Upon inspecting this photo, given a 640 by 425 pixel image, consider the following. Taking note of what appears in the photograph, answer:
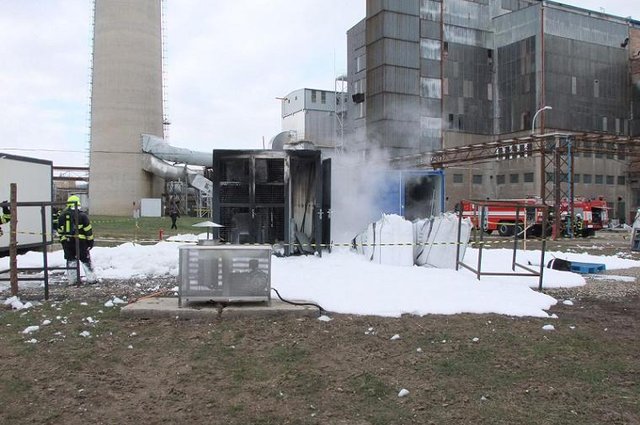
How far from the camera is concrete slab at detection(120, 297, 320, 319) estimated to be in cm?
642

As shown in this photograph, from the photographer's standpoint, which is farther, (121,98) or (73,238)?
(121,98)

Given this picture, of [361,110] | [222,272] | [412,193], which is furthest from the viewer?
[361,110]

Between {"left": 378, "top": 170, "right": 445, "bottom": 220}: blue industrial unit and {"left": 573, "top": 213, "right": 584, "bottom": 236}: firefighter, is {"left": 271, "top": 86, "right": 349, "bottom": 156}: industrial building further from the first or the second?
{"left": 378, "top": 170, "right": 445, "bottom": 220}: blue industrial unit

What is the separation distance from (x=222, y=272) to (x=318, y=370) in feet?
7.16

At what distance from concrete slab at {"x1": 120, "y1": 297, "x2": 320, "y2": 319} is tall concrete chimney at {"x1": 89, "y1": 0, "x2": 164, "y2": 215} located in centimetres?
4451

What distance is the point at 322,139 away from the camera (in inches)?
2338

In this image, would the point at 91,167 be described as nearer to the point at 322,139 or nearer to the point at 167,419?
the point at 322,139

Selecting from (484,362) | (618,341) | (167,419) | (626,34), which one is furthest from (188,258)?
(626,34)

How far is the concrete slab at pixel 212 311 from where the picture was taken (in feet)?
21.1

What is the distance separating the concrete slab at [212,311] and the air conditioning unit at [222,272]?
0.43 feet

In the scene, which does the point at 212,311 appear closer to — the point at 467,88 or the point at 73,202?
the point at 73,202

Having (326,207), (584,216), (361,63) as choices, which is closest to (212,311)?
(326,207)

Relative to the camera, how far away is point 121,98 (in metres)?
47.5

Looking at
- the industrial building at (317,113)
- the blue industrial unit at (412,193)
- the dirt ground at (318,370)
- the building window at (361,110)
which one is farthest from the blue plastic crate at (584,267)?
the industrial building at (317,113)
